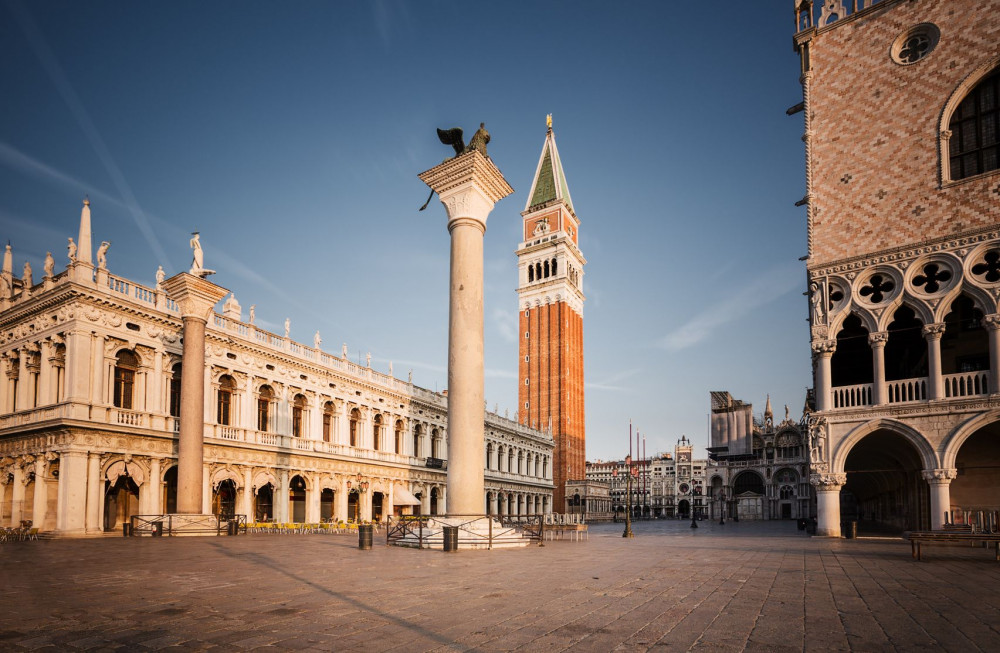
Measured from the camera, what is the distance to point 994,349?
2300 cm

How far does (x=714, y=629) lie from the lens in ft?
21.9

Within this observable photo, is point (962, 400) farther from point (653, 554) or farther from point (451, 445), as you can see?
point (451, 445)

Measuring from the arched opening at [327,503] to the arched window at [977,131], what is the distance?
119 feet

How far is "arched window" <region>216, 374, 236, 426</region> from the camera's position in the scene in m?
33.5

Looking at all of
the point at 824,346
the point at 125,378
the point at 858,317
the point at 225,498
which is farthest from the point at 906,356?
the point at 125,378

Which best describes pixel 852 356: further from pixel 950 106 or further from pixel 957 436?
pixel 950 106

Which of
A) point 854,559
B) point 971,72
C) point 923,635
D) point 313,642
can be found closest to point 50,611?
point 313,642

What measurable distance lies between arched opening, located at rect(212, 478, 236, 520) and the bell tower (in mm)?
48845

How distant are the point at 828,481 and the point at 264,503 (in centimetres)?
2848

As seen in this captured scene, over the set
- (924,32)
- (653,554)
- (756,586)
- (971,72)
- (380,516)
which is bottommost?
(380,516)

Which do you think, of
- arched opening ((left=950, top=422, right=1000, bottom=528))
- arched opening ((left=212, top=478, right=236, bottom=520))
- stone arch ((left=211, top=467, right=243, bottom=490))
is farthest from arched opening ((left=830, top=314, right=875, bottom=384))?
arched opening ((left=212, top=478, right=236, bottom=520))

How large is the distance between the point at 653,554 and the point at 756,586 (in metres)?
7.70

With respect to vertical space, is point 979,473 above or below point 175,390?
below

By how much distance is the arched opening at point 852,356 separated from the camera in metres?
27.7
